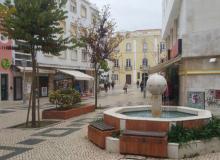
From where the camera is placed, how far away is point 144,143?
9.07 m

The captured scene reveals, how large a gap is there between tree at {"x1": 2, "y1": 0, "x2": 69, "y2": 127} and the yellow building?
6343cm

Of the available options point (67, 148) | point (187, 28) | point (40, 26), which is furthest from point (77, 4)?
point (67, 148)

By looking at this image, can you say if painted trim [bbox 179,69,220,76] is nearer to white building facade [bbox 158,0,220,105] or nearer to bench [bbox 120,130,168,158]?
white building facade [bbox 158,0,220,105]

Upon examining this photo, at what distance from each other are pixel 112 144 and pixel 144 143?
924 millimetres

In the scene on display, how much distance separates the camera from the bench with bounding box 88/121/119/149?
32.7 feet

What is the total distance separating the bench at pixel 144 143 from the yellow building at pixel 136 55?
→ 69047 millimetres

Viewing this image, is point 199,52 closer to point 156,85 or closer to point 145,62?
point 156,85

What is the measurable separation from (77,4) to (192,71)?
27753 millimetres

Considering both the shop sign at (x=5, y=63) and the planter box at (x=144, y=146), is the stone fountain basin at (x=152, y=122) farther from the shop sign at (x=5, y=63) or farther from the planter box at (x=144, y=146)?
the shop sign at (x=5, y=63)

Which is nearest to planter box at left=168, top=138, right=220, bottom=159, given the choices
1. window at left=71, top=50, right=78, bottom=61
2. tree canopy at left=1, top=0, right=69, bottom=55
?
tree canopy at left=1, top=0, right=69, bottom=55

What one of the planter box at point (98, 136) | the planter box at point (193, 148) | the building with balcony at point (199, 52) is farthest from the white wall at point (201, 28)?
the planter box at point (98, 136)

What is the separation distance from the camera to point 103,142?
996 cm

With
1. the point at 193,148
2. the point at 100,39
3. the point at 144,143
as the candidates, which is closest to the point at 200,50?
the point at 100,39

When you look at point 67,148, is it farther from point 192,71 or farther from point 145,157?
point 192,71
